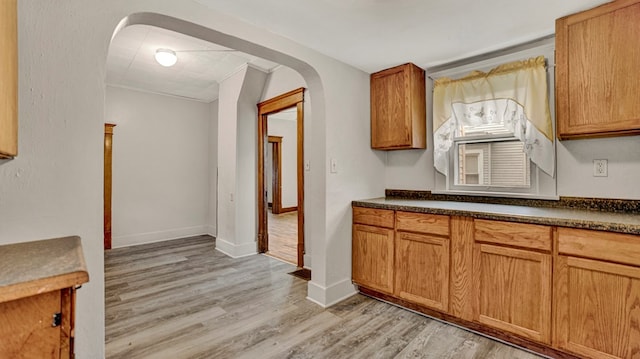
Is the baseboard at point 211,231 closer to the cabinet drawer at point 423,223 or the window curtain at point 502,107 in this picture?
the cabinet drawer at point 423,223

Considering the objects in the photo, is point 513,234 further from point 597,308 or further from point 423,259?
point 423,259

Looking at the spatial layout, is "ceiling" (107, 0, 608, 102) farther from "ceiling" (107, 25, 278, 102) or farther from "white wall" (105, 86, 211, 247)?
"white wall" (105, 86, 211, 247)

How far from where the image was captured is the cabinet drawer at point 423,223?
227cm

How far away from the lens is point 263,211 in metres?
4.33

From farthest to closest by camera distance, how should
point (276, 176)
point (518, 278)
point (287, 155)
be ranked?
point (287, 155)
point (276, 176)
point (518, 278)

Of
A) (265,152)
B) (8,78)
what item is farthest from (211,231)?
(8,78)

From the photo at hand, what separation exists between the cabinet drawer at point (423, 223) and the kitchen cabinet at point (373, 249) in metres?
0.09

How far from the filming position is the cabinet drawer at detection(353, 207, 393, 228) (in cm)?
259

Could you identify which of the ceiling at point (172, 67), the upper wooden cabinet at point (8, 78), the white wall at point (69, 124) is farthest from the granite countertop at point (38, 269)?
the ceiling at point (172, 67)

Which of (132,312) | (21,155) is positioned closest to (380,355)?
(132,312)

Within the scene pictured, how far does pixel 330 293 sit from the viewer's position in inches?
104

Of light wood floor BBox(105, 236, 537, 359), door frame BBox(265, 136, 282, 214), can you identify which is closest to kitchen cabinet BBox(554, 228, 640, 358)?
light wood floor BBox(105, 236, 537, 359)

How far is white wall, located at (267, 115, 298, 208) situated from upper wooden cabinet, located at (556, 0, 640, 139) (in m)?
6.37

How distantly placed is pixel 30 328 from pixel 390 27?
2393 millimetres
